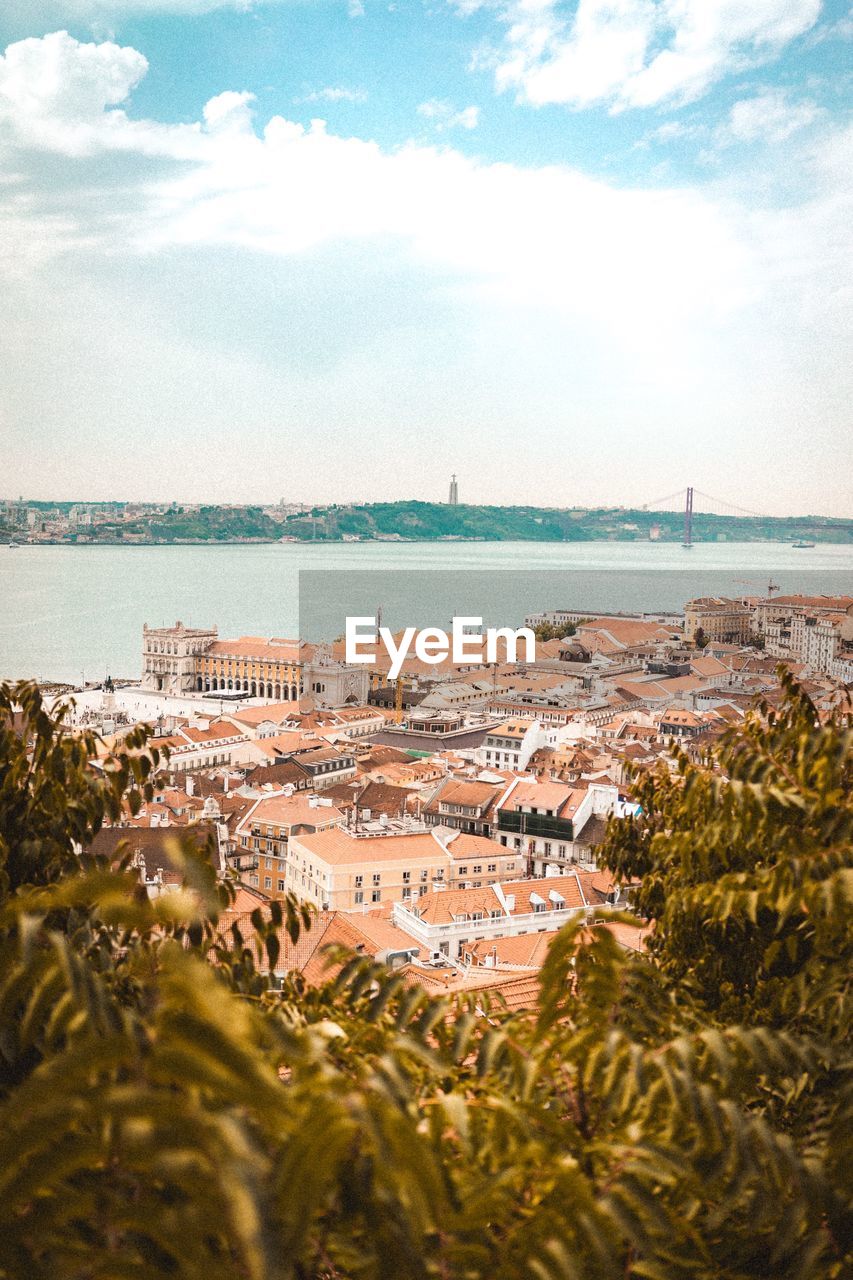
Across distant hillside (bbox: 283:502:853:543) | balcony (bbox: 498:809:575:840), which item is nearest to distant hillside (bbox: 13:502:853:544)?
distant hillside (bbox: 283:502:853:543)

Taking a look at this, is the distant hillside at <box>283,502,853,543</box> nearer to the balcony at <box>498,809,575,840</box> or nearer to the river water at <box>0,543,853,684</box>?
the river water at <box>0,543,853,684</box>

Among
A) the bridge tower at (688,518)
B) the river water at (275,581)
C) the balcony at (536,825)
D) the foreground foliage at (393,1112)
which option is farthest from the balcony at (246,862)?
the bridge tower at (688,518)

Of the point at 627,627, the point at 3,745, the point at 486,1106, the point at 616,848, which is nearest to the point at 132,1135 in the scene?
the point at 486,1106

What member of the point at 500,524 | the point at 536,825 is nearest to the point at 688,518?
the point at 500,524

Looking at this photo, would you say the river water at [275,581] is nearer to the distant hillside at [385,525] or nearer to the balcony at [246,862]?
the distant hillside at [385,525]

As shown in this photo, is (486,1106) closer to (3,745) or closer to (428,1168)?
(428,1168)

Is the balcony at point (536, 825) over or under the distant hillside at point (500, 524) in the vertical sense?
under
